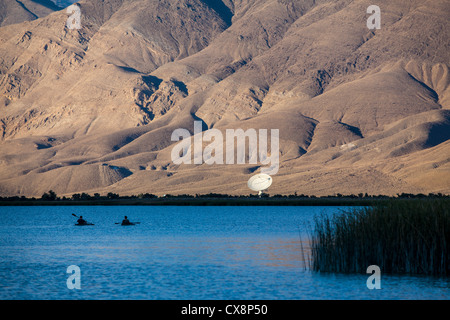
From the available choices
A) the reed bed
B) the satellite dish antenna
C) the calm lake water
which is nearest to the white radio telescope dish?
the satellite dish antenna

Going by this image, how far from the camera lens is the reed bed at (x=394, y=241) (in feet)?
106

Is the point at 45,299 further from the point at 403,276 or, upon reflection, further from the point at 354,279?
the point at 403,276

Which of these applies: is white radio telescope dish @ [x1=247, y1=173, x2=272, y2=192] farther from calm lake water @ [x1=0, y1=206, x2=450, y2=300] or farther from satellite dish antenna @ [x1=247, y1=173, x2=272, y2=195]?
calm lake water @ [x1=0, y1=206, x2=450, y2=300]

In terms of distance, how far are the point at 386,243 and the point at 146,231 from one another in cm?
3754

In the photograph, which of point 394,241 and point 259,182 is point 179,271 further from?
point 259,182

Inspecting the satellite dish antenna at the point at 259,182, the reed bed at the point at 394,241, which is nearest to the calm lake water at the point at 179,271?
the reed bed at the point at 394,241

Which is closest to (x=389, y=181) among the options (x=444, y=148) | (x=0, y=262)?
(x=444, y=148)

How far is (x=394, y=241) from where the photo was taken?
33031 millimetres

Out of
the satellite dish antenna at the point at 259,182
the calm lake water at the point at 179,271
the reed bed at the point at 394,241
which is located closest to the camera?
the calm lake water at the point at 179,271

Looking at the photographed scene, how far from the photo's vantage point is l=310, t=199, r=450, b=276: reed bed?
32375 millimetres

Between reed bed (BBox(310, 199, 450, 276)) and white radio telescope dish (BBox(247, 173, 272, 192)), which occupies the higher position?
white radio telescope dish (BBox(247, 173, 272, 192))

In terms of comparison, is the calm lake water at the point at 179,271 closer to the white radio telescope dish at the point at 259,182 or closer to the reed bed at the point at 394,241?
the reed bed at the point at 394,241

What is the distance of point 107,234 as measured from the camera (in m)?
63.5

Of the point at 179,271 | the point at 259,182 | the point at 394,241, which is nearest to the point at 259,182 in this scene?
the point at 259,182
